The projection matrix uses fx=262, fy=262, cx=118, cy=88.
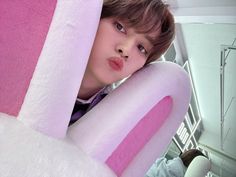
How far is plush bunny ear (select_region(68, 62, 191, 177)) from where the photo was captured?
53cm

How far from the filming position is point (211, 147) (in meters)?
4.52

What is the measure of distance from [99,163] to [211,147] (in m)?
4.43

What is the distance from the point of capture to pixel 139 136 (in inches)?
24.3

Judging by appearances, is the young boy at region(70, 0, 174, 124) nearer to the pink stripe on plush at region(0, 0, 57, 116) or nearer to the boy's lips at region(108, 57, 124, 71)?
the boy's lips at region(108, 57, 124, 71)

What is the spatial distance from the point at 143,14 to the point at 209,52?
1979 mm

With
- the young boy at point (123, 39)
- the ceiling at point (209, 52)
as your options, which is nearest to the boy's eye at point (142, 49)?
the young boy at point (123, 39)

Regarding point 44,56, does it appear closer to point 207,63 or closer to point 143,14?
point 143,14

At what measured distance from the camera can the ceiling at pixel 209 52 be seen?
6.29 ft

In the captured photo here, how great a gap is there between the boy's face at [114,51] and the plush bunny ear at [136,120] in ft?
0.13

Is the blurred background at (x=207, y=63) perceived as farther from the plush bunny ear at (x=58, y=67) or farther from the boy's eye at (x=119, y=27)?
the plush bunny ear at (x=58, y=67)

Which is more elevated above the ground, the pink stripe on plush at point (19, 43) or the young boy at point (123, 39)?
the young boy at point (123, 39)

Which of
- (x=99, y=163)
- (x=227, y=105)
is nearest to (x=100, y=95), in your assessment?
(x=99, y=163)

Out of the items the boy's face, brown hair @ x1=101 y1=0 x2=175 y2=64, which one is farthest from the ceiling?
the boy's face

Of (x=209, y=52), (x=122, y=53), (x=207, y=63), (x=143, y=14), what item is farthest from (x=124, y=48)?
(x=207, y=63)
